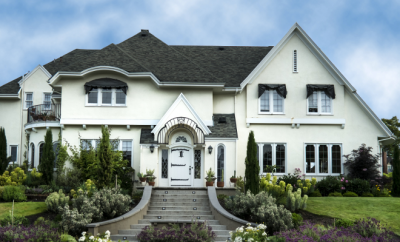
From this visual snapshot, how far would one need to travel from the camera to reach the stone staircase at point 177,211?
15.3m

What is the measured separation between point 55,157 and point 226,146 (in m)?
9.51

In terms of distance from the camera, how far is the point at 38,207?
55.8ft

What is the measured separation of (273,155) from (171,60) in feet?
26.7

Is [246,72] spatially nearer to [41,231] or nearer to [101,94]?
[101,94]

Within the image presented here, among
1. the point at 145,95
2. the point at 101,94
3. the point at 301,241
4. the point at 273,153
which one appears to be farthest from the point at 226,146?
the point at 301,241

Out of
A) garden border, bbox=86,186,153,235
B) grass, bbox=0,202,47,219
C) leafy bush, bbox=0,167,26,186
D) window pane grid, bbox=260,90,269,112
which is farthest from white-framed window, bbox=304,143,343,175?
leafy bush, bbox=0,167,26,186

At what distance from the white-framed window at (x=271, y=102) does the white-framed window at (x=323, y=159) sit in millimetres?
2682

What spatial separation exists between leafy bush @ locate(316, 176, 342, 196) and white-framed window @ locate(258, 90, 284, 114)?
465 cm

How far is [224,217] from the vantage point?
15.8 metres

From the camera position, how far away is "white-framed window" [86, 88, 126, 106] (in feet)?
74.4

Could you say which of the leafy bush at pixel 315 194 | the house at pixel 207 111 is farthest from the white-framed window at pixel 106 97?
the leafy bush at pixel 315 194

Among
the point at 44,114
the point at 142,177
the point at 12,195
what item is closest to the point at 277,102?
the point at 142,177

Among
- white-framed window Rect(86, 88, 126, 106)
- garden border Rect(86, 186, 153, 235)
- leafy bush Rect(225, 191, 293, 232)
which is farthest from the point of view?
white-framed window Rect(86, 88, 126, 106)

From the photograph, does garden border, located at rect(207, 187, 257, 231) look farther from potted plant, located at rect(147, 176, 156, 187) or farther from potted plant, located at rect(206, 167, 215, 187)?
potted plant, located at rect(147, 176, 156, 187)
